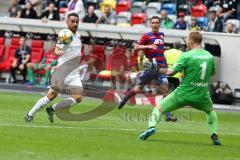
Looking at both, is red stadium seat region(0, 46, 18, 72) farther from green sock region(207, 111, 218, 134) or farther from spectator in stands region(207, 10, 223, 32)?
green sock region(207, 111, 218, 134)

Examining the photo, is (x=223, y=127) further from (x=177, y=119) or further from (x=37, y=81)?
(x=37, y=81)

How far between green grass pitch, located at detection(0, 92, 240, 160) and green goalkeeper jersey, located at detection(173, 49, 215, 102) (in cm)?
91

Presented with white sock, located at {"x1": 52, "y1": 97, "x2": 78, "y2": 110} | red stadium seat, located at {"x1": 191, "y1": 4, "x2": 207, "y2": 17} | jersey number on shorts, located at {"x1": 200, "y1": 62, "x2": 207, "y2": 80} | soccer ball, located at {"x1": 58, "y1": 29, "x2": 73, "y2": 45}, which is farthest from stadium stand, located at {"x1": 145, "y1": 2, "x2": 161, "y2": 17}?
jersey number on shorts, located at {"x1": 200, "y1": 62, "x2": 207, "y2": 80}

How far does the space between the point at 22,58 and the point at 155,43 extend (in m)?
12.0

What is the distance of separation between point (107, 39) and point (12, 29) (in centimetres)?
400

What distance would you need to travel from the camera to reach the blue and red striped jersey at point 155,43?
19984 millimetres

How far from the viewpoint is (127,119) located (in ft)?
64.6

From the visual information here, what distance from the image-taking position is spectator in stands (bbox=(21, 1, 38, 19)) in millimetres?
32469

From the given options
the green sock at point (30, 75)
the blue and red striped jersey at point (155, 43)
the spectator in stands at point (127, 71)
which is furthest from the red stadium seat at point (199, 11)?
the blue and red striped jersey at point (155, 43)

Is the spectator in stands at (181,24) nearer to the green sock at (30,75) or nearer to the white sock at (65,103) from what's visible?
the green sock at (30,75)

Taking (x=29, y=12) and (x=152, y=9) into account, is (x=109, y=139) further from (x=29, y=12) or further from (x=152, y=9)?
(x=29, y=12)

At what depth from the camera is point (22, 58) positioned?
31.1m

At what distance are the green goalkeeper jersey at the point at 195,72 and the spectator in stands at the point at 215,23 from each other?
15720 mm

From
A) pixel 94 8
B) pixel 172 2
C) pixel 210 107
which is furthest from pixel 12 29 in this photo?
pixel 210 107
